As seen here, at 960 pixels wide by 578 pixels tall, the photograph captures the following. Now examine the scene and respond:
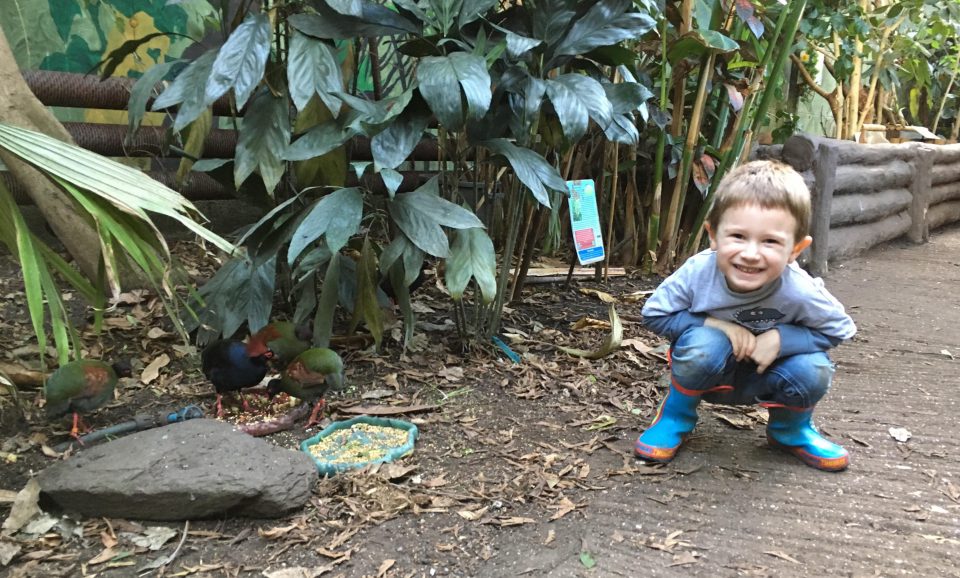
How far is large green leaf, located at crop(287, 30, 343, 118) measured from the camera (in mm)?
2150

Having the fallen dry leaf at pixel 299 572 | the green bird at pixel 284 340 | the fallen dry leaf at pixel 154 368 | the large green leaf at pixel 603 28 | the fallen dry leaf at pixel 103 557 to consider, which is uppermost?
the large green leaf at pixel 603 28

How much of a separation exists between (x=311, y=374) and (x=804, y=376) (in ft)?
4.35

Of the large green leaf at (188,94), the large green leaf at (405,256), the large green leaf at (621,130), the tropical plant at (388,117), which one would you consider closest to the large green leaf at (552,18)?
the tropical plant at (388,117)

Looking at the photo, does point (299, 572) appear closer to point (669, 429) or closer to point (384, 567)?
point (384, 567)

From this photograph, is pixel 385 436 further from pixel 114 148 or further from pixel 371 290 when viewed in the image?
pixel 114 148

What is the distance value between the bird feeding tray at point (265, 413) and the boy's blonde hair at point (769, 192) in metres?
1.32

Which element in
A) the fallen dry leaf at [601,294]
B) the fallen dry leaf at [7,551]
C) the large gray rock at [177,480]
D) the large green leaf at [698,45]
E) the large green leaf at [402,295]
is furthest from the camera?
the fallen dry leaf at [601,294]

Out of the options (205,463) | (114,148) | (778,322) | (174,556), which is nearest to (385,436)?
(205,463)

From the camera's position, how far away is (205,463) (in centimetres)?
165

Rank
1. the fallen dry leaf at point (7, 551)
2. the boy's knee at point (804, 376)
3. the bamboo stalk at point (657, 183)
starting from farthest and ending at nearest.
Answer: the bamboo stalk at point (657, 183)
the boy's knee at point (804, 376)
the fallen dry leaf at point (7, 551)

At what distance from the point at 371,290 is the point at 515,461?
2.48ft

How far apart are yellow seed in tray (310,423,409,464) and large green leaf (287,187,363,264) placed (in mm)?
512

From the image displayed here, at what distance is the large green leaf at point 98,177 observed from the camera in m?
1.54

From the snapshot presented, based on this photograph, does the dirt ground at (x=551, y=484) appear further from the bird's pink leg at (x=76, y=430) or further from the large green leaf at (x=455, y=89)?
the large green leaf at (x=455, y=89)
